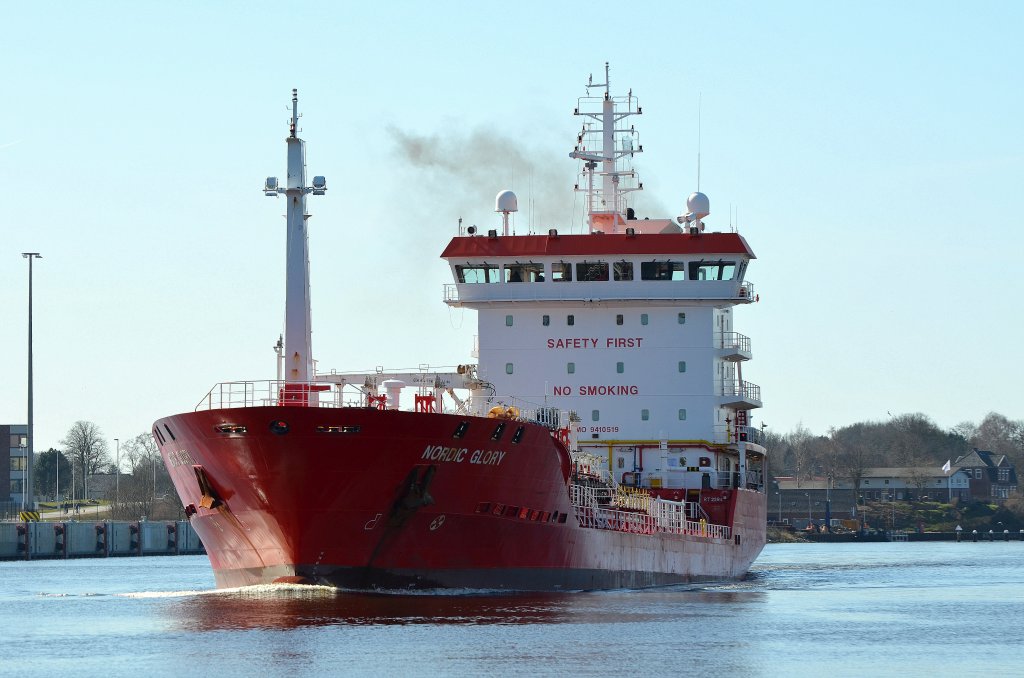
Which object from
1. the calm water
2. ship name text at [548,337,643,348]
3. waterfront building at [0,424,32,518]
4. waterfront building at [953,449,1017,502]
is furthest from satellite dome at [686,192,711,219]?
waterfront building at [953,449,1017,502]

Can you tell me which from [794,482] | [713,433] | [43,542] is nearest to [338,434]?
[713,433]

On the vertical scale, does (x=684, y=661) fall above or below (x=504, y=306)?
below

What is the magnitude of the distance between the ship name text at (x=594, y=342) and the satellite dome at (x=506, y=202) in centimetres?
442

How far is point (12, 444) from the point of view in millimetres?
109688

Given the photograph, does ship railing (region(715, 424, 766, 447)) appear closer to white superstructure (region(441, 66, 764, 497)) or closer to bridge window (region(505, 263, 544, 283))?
white superstructure (region(441, 66, 764, 497))

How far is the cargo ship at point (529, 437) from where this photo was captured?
34.1 metres

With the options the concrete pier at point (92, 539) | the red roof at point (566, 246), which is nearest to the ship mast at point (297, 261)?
the red roof at point (566, 246)

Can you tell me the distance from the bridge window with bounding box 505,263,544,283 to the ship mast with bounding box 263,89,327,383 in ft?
34.7

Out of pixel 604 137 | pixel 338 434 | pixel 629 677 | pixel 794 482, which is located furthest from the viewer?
pixel 794 482

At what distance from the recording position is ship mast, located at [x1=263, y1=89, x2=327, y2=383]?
36031 mm

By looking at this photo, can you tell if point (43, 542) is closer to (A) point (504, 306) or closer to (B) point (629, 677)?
(A) point (504, 306)

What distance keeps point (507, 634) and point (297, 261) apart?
10331mm

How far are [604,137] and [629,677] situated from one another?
2989cm

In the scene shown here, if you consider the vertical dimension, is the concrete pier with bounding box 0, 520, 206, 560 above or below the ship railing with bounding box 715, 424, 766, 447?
below
